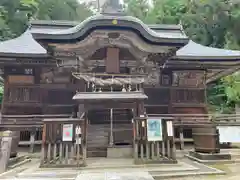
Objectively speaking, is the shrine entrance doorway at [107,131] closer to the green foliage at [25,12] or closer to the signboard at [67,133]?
the signboard at [67,133]

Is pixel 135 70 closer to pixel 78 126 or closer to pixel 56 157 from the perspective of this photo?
pixel 78 126

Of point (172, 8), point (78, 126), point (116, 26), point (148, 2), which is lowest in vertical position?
point (78, 126)

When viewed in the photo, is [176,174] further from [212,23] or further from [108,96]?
[212,23]

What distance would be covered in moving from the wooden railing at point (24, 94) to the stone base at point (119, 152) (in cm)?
398

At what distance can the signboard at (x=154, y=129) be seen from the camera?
667cm

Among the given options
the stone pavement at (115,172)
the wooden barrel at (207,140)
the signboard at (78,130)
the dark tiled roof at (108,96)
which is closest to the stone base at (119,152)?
the stone pavement at (115,172)

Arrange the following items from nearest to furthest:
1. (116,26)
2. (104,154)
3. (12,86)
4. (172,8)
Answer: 1. (116,26)
2. (104,154)
3. (12,86)
4. (172,8)

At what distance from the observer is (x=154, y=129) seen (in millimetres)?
6723

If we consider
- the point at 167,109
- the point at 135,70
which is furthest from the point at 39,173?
the point at 167,109

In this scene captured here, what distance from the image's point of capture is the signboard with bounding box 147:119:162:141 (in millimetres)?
6668

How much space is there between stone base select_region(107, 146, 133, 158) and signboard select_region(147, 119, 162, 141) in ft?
4.90

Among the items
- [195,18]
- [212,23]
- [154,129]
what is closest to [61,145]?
[154,129]

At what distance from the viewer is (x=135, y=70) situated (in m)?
9.24

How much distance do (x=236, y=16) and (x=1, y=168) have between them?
23532 millimetres
